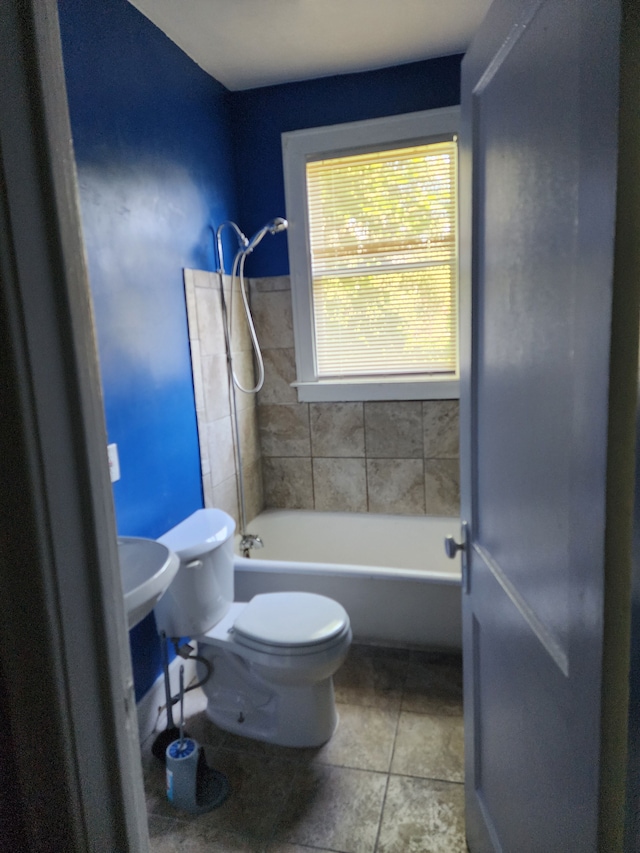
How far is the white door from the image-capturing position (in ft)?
2.29

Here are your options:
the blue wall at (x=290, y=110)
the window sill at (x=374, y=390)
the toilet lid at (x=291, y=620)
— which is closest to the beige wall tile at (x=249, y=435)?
the window sill at (x=374, y=390)

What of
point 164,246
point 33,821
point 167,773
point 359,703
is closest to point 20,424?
point 33,821

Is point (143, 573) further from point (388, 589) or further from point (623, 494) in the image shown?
point (388, 589)

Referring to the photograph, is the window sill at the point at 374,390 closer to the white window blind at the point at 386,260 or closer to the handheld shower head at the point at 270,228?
the white window blind at the point at 386,260

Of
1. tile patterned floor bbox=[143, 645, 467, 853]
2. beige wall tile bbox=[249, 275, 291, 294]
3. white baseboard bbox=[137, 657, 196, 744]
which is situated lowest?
tile patterned floor bbox=[143, 645, 467, 853]

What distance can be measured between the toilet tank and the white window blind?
1.37m

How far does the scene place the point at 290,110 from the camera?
9.60ft

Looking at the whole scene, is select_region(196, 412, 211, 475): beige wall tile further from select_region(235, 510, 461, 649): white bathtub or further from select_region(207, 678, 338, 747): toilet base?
select_region(207, 678, 338, 747): toilet base

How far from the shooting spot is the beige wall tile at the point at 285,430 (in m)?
3.20

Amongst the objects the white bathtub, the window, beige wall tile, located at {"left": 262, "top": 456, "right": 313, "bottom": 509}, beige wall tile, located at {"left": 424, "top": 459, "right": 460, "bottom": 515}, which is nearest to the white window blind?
the window

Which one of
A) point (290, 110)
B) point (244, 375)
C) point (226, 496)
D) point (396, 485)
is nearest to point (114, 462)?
point (226, 496)

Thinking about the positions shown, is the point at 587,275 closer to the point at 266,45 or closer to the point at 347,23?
the point at 347,23

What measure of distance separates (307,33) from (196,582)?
7.44 feet

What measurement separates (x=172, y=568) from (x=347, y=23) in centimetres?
226
